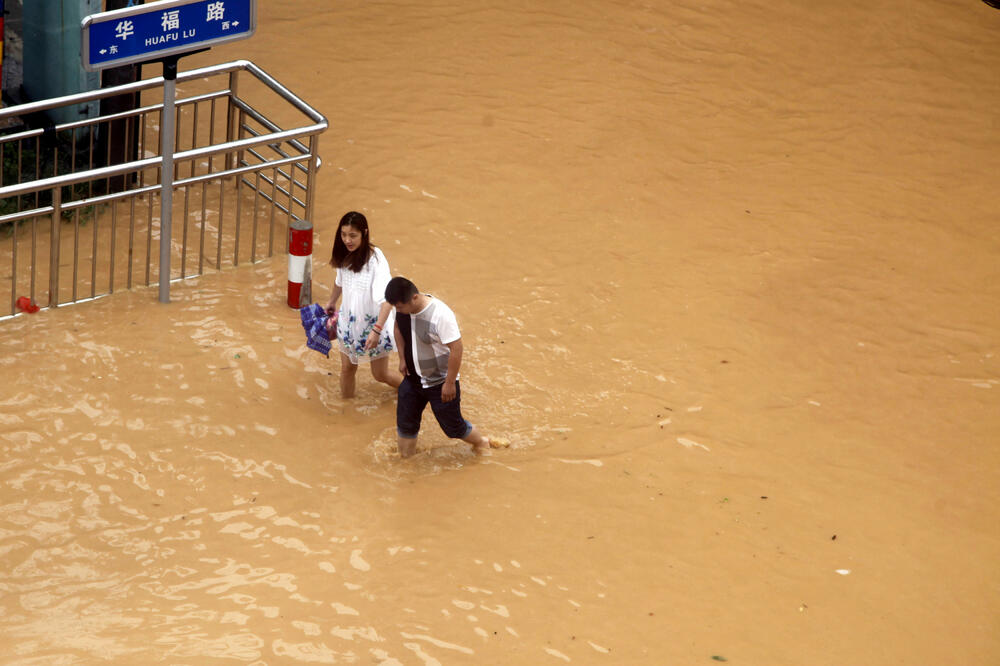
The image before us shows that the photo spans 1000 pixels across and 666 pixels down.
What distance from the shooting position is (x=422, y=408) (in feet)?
21.0

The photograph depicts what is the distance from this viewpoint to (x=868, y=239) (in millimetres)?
9734

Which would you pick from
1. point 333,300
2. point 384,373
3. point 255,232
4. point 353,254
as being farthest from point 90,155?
point 384,373

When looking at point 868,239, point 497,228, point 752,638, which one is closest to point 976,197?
point 868,239

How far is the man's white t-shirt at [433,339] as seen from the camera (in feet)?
19.9

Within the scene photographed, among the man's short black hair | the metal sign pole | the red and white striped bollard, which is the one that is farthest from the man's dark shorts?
the metal sign pole

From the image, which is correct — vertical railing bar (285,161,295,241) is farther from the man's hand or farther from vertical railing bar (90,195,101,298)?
the man's hand

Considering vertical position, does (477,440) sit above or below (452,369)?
below

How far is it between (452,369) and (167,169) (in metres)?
2.79

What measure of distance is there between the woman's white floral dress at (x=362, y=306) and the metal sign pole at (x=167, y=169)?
157 cm

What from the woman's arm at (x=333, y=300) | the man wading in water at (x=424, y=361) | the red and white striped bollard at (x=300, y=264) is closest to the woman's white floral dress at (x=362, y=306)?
the woman's arm at (x=333, y=300)

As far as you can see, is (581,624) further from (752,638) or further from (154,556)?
(154,556)

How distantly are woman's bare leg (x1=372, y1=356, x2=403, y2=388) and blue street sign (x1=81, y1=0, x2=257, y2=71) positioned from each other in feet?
7.69

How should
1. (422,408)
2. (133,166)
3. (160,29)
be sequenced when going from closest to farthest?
(422,408) < (160,29) < (133,166)

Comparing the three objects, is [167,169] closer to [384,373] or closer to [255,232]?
[255,232]
